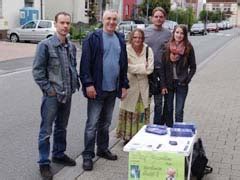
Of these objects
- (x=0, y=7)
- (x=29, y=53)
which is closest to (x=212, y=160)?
(x=29, y=53)

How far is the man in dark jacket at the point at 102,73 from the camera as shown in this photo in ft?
16.6

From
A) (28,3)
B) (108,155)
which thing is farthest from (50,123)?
(28,3)

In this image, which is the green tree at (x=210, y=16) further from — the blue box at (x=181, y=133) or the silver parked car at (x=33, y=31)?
the blue box at (x=181, y=133)

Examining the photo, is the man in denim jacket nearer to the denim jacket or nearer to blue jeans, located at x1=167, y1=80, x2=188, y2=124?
the denim jacket

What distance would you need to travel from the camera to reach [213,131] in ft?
23.8

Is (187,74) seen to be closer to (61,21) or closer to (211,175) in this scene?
(211,175)

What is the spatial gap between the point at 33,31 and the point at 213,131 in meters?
21.5

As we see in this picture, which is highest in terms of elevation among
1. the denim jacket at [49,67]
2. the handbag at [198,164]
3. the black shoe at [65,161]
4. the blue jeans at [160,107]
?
the denim jacket at [49,67]

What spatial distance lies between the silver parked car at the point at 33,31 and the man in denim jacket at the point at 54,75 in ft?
73.3

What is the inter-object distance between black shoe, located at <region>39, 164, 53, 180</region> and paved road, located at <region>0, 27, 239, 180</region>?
11 cm

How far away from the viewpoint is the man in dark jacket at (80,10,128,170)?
5.06 meters

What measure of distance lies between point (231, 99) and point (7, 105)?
196 inches

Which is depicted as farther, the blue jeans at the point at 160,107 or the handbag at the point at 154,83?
the blue jeans at the point at 160,107

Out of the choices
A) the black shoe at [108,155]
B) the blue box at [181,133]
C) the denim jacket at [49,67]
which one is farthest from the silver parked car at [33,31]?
the blue box at [181,133]
